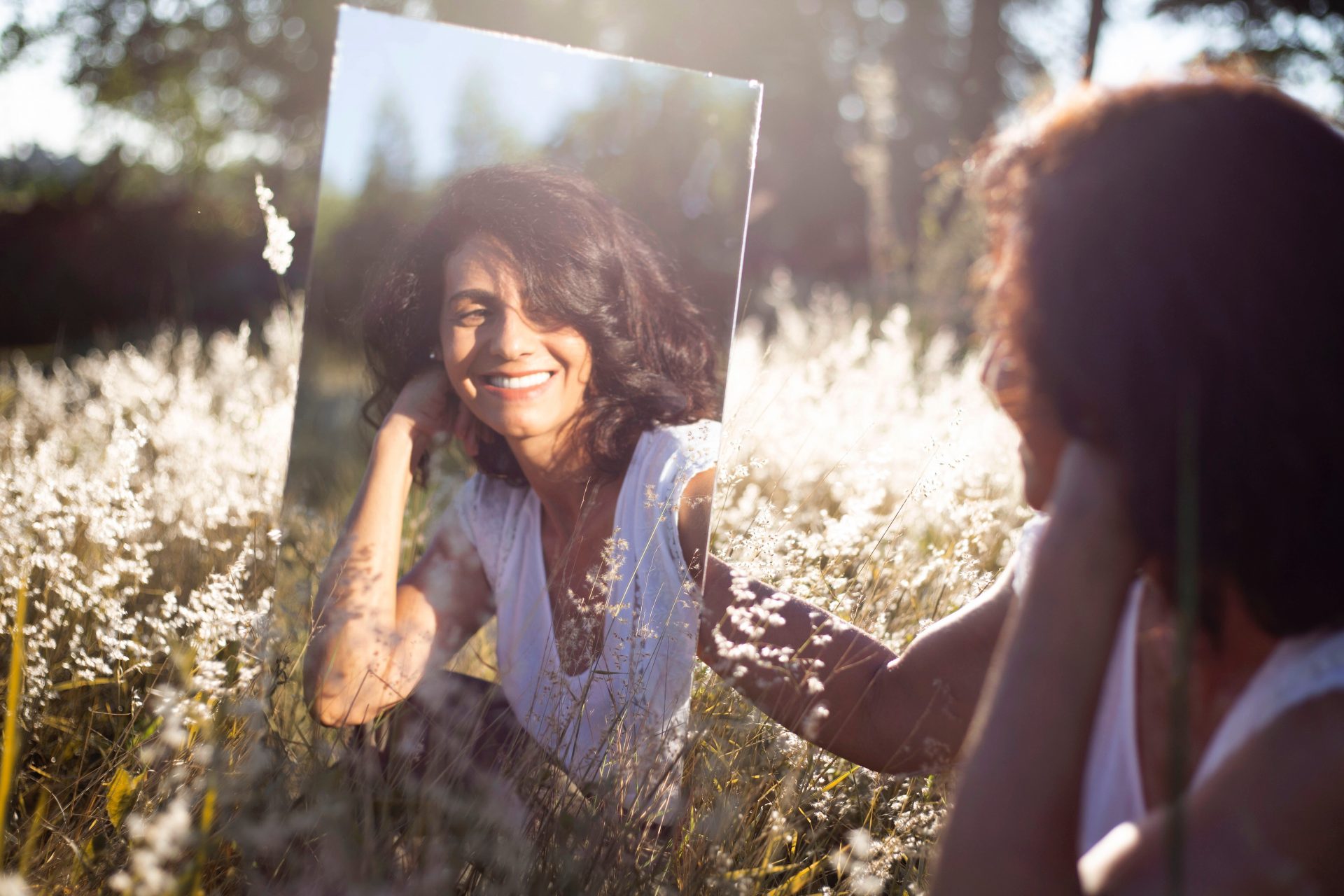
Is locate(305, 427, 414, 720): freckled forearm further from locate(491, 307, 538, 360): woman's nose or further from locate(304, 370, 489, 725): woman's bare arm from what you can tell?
locate(491, 307, 538, 360): woman's nose

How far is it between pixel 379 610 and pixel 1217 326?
136 centimetres

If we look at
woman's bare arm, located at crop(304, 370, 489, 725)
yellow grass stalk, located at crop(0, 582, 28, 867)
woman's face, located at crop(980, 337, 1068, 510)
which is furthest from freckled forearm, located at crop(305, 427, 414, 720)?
woman's face, located at crop(980, 337, 1068, 510)

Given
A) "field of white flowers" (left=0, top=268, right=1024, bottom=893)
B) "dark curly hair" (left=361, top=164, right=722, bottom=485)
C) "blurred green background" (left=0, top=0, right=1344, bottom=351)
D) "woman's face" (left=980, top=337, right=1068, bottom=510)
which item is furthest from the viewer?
"blurred green background" (left=0, top=0, right=1344, bottom=351)

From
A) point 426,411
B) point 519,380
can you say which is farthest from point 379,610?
point 519,380

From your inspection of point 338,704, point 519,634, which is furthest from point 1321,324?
point 338,704

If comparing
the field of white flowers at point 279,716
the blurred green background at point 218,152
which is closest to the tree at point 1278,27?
the blurred green background at point 218,152

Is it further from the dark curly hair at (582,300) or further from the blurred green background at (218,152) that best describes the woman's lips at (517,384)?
the blurred green background at (218,152)

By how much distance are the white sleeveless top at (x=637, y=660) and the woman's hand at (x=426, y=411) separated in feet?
1.16

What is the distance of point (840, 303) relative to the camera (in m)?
6.41

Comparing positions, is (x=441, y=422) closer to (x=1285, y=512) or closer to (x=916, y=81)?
(x=1285, y=512)

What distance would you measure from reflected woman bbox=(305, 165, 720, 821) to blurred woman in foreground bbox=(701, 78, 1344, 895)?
29.4 inches

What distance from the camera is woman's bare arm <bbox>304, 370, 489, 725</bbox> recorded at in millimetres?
1569

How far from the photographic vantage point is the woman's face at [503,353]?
162 centimetres

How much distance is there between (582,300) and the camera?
1.66 metres
